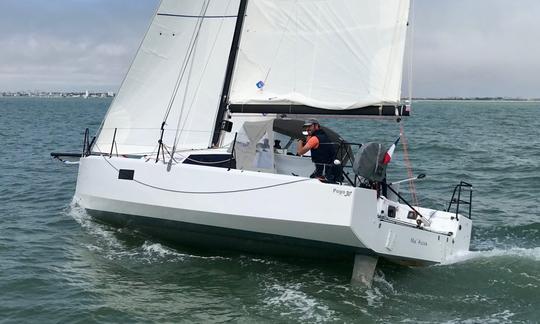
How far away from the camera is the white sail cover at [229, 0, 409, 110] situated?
10.1 meters

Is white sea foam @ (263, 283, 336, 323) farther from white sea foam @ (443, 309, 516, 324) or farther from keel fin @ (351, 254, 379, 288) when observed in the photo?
white sea foam @ (443, 309, 516, 324)

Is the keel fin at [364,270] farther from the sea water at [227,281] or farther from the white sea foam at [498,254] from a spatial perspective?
the white sea foam at [498,254]

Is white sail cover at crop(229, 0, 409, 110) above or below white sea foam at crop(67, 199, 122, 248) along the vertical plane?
above

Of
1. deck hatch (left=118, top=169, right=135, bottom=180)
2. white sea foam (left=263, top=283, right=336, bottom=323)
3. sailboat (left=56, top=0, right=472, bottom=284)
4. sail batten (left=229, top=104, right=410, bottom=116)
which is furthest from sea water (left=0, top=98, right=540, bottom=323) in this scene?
sail batten (left=229, top=104, right=410, bottom=116)

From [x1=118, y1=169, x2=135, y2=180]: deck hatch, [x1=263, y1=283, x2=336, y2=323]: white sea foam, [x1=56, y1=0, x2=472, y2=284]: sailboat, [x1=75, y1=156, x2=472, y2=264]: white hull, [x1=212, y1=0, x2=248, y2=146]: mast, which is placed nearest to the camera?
[x1=263, y1=283, x2=336, y2=323]: white sea foam

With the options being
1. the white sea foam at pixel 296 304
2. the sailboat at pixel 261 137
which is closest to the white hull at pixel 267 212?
the sailboat at pixel 261 137

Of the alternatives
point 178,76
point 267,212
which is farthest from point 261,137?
point 178,76

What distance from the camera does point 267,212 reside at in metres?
8.70

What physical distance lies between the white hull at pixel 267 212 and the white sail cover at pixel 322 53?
196 cm

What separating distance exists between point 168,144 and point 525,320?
7286 millimetres

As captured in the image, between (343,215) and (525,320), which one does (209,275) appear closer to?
(343,215)

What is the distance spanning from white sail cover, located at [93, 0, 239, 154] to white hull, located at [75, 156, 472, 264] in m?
1.63

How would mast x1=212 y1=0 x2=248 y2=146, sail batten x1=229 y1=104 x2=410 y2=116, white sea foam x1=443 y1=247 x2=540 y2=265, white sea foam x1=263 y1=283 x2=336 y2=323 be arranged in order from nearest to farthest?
white sea foam x1=263 y1=283 x2=336 y2=323, sail batten x1=229 y1=104 x2=410 y2=116, white sea foam x1=443 y1=247 x2=540 y2=265, mast x1=212 y1=0 x2=248 y2=146

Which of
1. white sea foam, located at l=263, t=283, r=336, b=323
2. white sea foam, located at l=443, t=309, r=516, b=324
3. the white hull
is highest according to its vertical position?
the white hull
